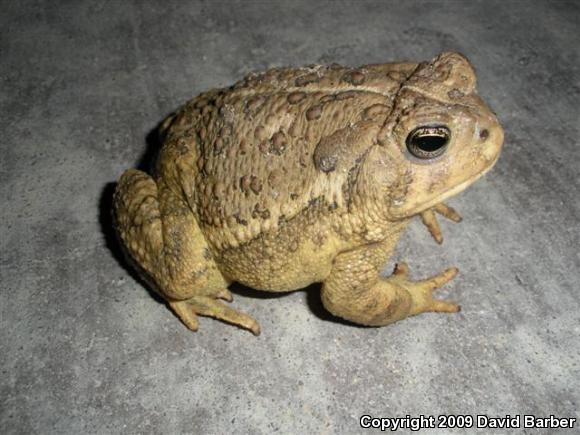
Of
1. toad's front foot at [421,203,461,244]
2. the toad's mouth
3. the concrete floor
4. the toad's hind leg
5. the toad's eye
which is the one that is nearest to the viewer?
the toad's eye

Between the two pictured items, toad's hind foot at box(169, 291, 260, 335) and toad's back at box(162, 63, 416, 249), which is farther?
toad's hind foot at box(169, 291, 260, 335)

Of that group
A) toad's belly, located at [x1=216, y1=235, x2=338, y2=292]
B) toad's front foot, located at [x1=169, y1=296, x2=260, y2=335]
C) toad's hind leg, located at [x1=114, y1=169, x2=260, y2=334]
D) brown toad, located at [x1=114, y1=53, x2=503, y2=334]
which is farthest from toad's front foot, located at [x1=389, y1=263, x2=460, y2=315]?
toad's hind leg, located at [x1=114, y1=169, x2=260, y2=334]

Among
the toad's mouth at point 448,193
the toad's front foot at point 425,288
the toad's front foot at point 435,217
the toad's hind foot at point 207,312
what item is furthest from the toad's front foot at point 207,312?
the toad's front foot at point 435,217

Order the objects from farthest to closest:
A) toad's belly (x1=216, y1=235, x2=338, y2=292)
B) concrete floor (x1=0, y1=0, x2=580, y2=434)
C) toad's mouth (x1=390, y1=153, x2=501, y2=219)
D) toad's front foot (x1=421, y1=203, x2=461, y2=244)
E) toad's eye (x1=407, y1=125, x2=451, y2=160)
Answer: toad's front foot (x1=421, y1=203, x2=461, y2=244)
concrete floor (x1=0, y1=0, x2=580, y2=434)
toad's belly (x1=216, y1=235, x2=338, y2=292)
toad's mouth (x1=390, y1=153, x2=501, y2=219)
toad's eye (x1=407, y1=125, x2=451, y2=160)

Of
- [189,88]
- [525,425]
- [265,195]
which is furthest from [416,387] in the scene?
[189,88]

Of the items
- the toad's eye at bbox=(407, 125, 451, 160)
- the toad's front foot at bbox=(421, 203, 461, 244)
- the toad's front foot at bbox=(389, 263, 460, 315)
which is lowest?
the toad's front foot at bbox=(389, 263, 460, 315)

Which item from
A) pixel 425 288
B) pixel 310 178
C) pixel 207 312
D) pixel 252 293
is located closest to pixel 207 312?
pixel 207 312

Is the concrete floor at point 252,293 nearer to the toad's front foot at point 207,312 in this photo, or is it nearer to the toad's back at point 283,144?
the toad's front foot at point 207,312

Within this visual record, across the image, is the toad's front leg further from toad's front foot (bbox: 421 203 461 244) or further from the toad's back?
toad's front foot (bbox: 421 203 461 244)
